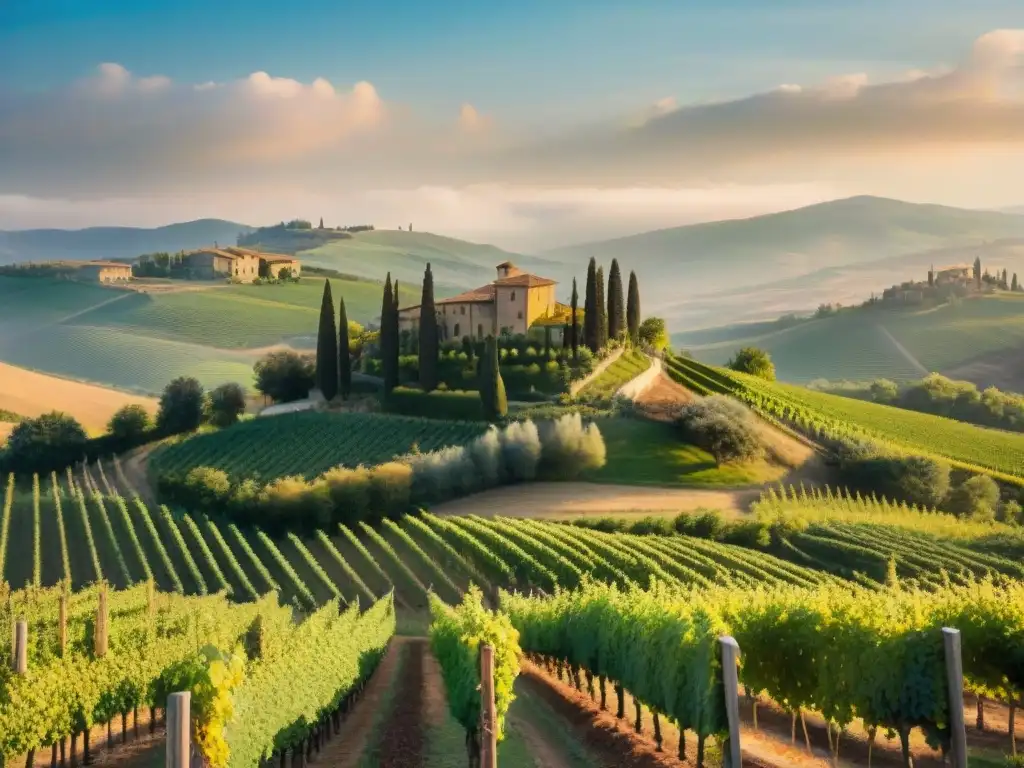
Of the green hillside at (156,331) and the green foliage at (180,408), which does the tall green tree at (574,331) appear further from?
the green hillside at (156,331)

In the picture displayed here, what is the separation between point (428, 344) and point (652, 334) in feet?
70.0

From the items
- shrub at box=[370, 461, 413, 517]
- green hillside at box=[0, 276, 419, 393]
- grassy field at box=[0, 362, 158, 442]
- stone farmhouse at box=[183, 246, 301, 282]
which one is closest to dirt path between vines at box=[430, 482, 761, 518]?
shrub at box=[370, 461, 413, 517]

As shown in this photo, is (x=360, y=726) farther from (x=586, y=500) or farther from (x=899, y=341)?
(x=899, y=341)

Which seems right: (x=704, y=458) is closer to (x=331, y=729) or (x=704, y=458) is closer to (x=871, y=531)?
(x=871, y=531)

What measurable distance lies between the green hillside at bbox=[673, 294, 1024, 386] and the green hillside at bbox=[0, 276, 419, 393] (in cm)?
4987

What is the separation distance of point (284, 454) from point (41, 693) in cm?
3830

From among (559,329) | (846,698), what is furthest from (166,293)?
(846,698)

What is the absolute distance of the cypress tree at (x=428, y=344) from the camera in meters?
58.9

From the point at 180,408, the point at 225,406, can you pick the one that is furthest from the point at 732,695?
the point at 225,406

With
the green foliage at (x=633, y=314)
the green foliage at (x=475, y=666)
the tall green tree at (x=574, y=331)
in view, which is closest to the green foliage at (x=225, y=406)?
the tall green tree at (x=574, y=331)

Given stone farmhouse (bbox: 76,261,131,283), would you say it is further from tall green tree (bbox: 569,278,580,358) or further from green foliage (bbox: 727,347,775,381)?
tall green tree (bbox: 569,278,580,358)

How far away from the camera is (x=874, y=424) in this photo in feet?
205

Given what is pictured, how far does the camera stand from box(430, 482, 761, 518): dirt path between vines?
44.7m

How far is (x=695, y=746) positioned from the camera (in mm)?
16047
